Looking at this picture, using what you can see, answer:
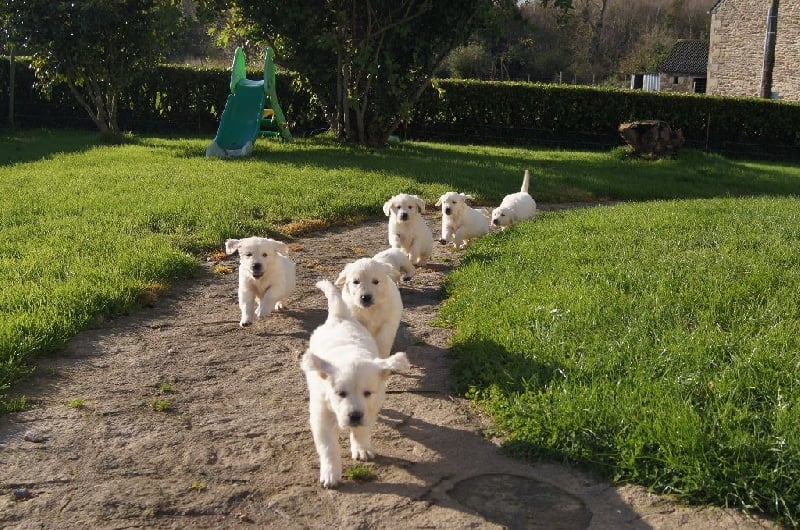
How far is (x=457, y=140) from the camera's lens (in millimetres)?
24078

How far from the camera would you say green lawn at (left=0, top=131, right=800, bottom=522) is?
3865 millimetres

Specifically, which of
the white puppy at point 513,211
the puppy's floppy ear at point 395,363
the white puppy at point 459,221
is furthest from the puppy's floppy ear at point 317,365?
the white puppy at point 513,211

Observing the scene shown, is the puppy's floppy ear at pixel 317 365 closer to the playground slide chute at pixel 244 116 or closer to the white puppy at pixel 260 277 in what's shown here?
the white puppy at pixel 260 277

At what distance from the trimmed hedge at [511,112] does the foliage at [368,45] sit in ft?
15.5

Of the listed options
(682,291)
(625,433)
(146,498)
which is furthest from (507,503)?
(682,291)

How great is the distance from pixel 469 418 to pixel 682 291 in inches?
94.8

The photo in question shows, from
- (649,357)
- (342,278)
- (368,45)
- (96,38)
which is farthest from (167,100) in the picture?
(649,357)

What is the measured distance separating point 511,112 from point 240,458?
70.0 ft

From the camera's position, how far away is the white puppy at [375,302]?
525cm

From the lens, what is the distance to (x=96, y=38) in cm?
1780

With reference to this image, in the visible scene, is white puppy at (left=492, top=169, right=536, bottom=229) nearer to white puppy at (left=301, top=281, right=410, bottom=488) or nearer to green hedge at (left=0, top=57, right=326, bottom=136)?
white puppy at (left=301, top=281, right=410, bottom=488)

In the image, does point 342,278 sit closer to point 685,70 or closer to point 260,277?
point 260,277

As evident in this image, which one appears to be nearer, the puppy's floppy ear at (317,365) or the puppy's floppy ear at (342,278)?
the puppy's floppy ear at (317,365)

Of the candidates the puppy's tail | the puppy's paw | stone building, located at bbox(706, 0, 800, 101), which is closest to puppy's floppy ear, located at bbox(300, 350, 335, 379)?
the puppy's paw
